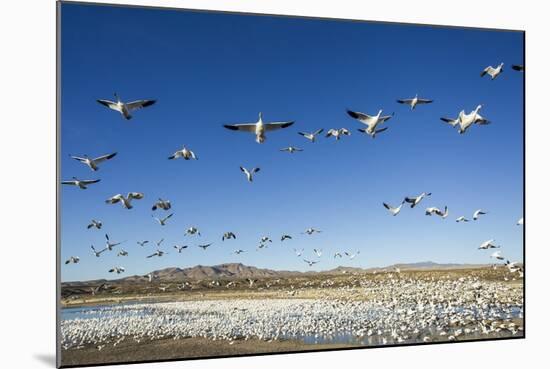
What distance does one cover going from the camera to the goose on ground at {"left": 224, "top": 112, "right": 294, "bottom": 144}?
5.20 metres

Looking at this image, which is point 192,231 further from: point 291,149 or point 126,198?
point 291,149

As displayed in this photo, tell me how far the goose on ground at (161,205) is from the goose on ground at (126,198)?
114mm

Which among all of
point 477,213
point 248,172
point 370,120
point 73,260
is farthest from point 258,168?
point 477,213

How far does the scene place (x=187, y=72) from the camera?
5.09 m

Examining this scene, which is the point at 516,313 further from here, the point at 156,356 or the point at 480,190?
the point at 156,356

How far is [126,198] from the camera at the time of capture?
497 centimetres

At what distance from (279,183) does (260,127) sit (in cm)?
44

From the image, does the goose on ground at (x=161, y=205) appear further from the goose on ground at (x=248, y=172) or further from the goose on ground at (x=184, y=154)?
the goose on ground at (x=248, y=172)

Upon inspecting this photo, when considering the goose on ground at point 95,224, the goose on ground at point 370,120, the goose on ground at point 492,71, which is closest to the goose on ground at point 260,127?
the goose on ground at point 370,120

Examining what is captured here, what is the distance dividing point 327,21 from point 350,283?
75.6 inches

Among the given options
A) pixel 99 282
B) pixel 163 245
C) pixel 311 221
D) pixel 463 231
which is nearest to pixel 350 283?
pixel 311 221

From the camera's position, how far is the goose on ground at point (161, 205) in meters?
5.04

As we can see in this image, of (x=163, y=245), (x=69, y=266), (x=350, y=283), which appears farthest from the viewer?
(x=350, y=283)

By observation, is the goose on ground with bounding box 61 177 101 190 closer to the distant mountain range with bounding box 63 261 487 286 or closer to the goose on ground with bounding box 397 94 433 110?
the distant mountain range with bounding box 63 261 487 286
